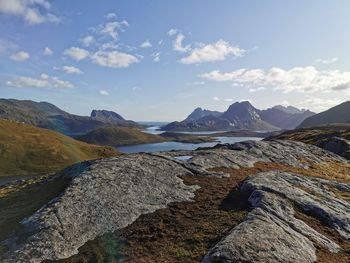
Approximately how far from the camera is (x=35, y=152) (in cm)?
16100

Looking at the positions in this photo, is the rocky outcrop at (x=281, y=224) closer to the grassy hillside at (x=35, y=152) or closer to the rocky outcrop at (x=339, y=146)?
the rocky outcrop at (x=339, y=146)

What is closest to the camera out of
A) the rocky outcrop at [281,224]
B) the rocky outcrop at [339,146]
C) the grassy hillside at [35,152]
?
the rocky outcrop at [281,224]

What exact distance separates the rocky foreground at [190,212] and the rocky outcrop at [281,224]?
0.20 ft

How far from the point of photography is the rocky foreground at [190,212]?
20734mm

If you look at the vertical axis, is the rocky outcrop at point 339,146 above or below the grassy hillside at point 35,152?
above

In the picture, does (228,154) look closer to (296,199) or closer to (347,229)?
(296,199)

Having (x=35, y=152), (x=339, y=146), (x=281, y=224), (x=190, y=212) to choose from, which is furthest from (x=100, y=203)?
(x=35, y=152)

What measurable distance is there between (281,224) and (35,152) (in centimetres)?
15550

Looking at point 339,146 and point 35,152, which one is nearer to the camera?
point 339,146

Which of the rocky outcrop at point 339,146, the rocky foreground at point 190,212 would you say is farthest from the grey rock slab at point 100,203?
the rocky outcrop at point 339,146

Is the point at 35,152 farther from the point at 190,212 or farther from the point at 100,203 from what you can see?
the point at 190,212

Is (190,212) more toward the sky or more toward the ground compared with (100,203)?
more toward the ground

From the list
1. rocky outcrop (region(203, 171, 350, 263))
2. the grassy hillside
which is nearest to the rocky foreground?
rocky outcrop (region(203, 171, 350, 263))

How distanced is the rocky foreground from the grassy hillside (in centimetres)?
11783
